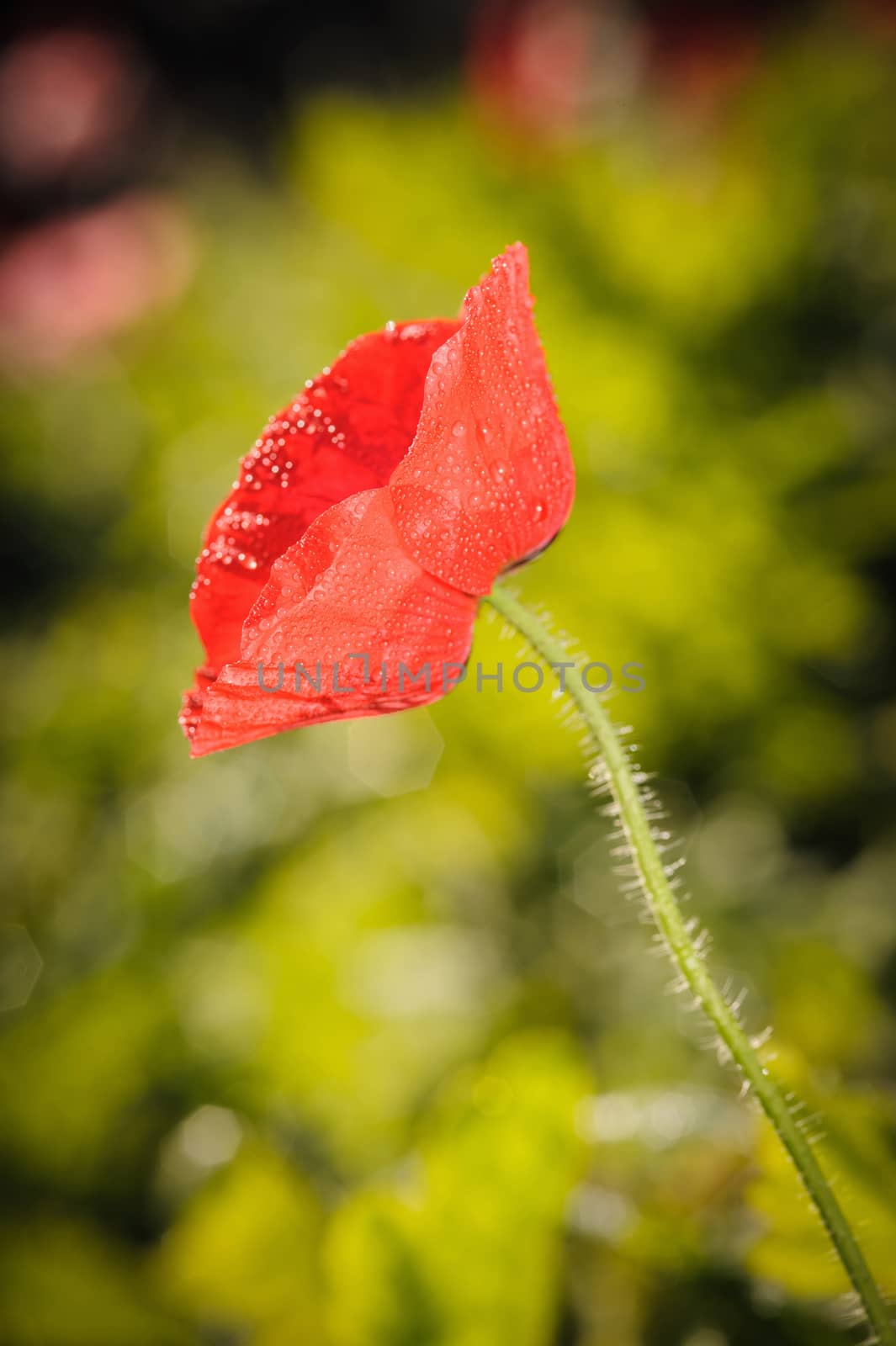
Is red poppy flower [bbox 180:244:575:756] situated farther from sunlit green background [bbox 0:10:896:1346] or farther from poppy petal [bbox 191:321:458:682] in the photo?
sunlit green background [bbox 0:10:896:1346]

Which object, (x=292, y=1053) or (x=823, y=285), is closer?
(x=292, y=1053)

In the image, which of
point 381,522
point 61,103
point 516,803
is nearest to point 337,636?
point 381,522

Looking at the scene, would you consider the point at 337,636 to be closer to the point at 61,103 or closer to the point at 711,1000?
the point at 711,1000

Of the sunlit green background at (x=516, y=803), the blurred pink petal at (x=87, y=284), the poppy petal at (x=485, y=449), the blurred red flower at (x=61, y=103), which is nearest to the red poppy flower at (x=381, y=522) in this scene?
the poppy petal at (x=485, y=449)

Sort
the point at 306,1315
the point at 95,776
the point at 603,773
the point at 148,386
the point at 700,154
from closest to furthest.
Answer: the point at 603,773 < the point at 306,1315 < the point at 95,776 < the point at 700,154 < the point at 148,386

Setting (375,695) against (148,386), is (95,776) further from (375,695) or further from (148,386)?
(375,695)

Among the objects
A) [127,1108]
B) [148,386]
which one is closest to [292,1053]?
[127,1108]
